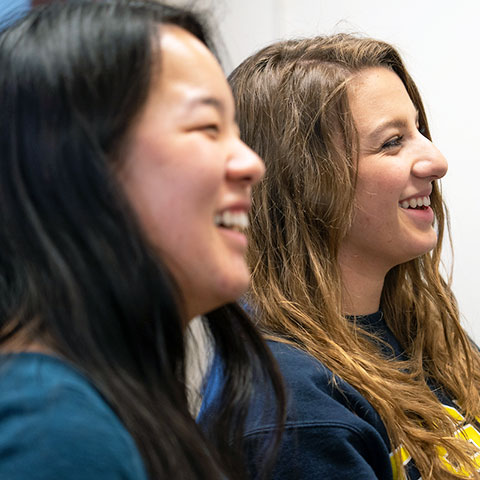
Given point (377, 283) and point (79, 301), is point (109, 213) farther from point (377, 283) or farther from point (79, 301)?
point (377, 283)

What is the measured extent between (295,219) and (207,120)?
52 cm

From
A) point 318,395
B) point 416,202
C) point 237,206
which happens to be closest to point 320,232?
point 416,202

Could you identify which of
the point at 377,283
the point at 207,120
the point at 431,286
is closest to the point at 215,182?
the point at 207,120

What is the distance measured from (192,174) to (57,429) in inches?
8.8

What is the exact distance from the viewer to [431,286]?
1362mm

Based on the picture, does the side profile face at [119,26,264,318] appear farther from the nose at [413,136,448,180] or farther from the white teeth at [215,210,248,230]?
the nose at [413,136,448,180]

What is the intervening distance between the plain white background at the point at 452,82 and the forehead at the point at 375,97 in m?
0.54

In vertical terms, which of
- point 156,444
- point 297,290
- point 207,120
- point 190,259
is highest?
point 207,120

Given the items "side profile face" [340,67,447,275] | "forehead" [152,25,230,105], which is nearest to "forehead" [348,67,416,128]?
"side profile face" [340,67,447,275]

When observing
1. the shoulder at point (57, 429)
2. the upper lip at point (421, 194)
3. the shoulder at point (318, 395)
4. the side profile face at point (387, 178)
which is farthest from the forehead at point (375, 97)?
the shoulder at point (57, 429)

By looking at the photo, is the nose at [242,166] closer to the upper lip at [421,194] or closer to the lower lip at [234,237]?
the lower lip at [234,237]

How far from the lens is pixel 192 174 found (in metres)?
0.61

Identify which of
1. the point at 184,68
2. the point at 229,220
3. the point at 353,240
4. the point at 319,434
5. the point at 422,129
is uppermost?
the point at 184,68

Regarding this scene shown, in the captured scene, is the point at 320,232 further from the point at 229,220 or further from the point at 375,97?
the point at 229,220
